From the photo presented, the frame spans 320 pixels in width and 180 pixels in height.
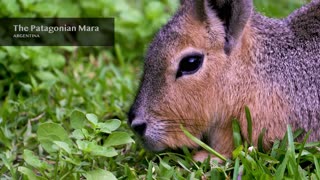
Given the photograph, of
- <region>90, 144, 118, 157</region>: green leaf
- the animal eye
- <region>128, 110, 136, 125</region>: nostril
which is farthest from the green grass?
the animal eye

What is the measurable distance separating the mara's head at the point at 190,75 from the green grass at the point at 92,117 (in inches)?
6.7

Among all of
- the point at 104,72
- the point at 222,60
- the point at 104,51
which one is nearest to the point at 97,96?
the point at 104,72

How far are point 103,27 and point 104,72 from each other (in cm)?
72

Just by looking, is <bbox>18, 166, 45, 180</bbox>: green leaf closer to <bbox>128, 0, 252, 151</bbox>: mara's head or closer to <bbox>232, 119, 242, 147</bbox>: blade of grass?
<bbox>128, 0, 252, 151</bbox>: mara's head

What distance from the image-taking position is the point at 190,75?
452cm

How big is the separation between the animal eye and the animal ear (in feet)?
0.64

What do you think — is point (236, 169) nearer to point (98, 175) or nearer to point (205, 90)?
point (205, 90)

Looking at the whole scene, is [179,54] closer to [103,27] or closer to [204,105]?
[204,105]

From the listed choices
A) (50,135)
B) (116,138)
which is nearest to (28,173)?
(50,135)

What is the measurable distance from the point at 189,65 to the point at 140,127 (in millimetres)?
477

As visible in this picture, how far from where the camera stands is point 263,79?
4590 millimetres

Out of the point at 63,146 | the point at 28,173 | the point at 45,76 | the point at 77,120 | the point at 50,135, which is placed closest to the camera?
the point at 63,146

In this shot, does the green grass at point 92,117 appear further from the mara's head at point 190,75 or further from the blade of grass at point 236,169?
the mara's head at point 190,75

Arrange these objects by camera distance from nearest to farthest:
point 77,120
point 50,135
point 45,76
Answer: point 50,135 < point 77,120 < point 45,76
